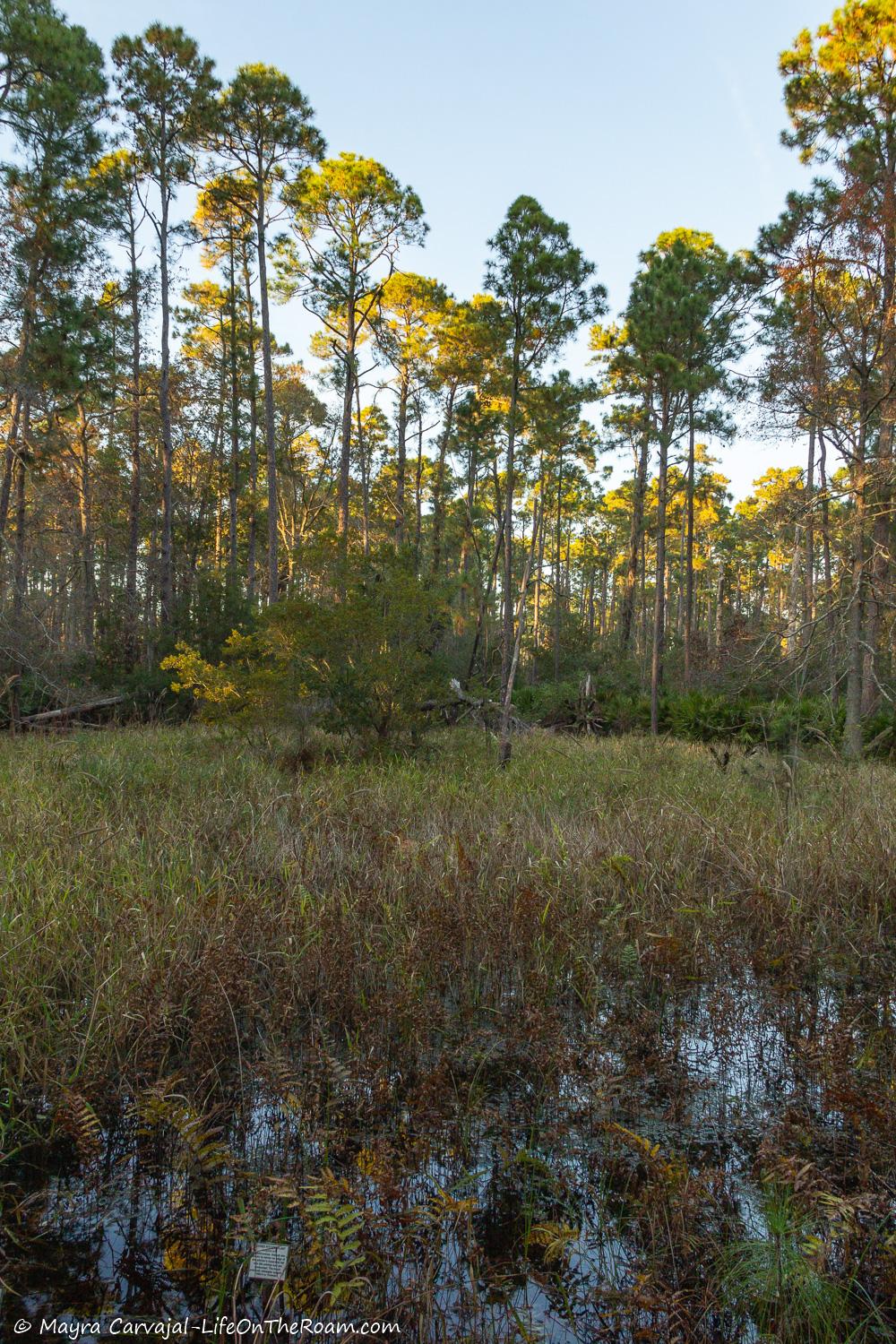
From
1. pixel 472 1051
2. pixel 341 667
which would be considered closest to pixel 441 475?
pixel 341 667

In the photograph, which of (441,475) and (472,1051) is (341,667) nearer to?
(472,1051)

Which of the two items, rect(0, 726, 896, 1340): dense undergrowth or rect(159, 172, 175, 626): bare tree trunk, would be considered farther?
rect(159, 172, 175, 626): bare tree trunk

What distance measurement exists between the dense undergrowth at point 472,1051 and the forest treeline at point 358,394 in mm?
2925

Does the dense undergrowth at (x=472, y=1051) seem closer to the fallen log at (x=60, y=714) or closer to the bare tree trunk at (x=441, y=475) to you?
the fallen log at (x=60, y=714)

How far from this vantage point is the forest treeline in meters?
9.72

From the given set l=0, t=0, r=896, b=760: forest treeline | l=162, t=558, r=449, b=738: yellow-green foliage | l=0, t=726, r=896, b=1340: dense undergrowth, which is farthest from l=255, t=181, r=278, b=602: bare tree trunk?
l=0, t=726, r=896, b=1340: dense undergrowth

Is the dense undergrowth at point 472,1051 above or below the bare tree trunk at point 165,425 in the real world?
below

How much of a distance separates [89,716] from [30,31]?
10919mm

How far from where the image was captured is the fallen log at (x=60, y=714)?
40.1ft

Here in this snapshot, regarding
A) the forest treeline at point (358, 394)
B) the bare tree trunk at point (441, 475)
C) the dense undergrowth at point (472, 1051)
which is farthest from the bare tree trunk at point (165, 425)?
the dense undergrowth at point (472, 1051)

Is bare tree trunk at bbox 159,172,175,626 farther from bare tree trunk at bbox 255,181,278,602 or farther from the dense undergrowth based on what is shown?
the dense undergrowth

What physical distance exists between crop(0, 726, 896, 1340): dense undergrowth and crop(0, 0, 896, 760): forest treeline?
115 inches

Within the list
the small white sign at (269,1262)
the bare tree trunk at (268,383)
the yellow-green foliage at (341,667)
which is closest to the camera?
the small white sign at (269,1262)

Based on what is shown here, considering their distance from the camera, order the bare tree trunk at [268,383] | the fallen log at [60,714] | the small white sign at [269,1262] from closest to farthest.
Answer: the small white sign at [269,1262] → the fallen log at [60,714] → the bare tree trunk at [268,383]
